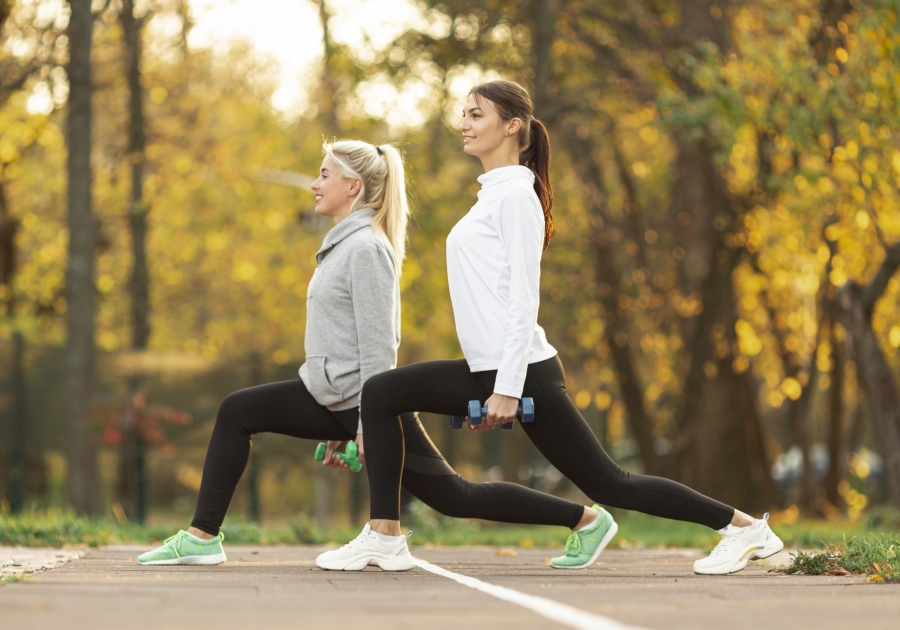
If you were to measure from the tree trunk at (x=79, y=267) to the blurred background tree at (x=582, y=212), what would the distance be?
0.06 metres

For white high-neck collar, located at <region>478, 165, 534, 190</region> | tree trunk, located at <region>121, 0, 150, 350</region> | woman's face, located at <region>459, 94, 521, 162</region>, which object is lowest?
white high-neck collar, located at <region>478, 165, 534, 190</region>

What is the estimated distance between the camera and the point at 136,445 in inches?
573

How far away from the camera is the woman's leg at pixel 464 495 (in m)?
5.81

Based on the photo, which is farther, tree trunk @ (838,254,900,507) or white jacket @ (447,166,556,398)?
tree trunk @ (838,254,900,507)

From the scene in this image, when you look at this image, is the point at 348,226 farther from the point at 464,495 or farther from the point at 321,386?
the point at 464,495

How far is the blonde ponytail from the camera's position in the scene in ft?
19.7

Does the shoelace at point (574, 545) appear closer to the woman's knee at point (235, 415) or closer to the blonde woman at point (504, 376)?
the blonde woman at point (504, 376)

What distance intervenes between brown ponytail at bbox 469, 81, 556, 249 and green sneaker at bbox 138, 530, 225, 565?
6.80ft

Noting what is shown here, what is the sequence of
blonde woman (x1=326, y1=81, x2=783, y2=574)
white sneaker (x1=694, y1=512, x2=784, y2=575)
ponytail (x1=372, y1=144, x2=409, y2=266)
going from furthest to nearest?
ponytail (x1=372, y1=144, x2=409, y2=266), white sneaker (x1=694, y1=512, x2=784, y2=575), blonde woman (x1=326, y1=81, x2=783, y2=574)

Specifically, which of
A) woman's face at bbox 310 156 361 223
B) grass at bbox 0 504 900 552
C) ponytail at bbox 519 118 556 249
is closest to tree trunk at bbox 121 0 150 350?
grass at bbox 0 504 900 552

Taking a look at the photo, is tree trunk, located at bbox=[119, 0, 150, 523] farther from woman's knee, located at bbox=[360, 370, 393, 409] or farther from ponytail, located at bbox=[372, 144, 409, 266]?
woman's knee, located at bbox=[360, 370, 393, 409]

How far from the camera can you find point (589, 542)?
5.95m

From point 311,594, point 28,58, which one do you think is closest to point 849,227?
point 28,58

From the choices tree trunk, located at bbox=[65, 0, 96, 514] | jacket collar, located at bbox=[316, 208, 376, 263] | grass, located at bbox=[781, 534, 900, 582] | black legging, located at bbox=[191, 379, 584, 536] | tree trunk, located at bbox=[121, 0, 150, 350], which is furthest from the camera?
tree trunk, located at bbox=[121, 0, 150, 350]
